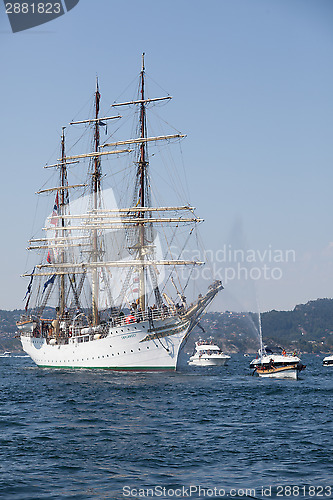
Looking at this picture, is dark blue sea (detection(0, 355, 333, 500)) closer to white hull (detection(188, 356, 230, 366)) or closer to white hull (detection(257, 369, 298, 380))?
white hull (detection(257, 369, 298, 380))

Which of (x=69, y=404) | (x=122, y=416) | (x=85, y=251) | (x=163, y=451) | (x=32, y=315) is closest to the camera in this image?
(x=163, y=451)

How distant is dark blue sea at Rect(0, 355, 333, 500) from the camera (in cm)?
1848

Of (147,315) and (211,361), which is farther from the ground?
(147,315)

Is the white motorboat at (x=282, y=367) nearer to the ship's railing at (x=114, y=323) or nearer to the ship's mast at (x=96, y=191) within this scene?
the ship's railing at (x=114, y=323)

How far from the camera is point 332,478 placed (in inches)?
776

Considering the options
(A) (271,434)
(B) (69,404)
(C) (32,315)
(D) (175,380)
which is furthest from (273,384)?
(C) (32,315)

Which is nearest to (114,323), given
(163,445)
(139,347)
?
(139,347)

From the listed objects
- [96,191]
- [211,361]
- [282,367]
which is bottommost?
[211,361]

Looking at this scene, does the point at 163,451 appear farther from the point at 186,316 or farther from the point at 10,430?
the point at 186,316

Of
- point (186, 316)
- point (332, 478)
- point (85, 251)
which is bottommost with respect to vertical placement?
point (332, 478)

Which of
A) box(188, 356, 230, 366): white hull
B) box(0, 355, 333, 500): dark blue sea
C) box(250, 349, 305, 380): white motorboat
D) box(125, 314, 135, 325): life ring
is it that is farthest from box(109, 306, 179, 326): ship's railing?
box(188, 356, 230, 366): white hull

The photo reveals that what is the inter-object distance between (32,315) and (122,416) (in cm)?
6279

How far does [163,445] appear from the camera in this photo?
81.0 feet

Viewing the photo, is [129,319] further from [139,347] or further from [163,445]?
[163,445]
